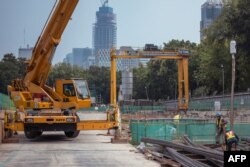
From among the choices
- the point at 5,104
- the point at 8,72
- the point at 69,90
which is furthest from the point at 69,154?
the point at 8,72

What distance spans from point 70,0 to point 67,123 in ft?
23.8

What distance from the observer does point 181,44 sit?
137125mm

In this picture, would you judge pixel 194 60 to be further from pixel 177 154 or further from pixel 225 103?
pixel 177 154

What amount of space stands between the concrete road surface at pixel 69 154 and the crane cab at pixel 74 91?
7.65 ft

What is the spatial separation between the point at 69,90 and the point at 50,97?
49.9 inches

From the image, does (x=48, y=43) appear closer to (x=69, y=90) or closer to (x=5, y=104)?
(x=69, y=90)

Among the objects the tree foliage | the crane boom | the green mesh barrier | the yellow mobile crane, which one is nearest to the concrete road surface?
the yellow mobile crane

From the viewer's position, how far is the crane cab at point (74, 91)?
106 ft

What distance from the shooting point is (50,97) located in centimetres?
3212

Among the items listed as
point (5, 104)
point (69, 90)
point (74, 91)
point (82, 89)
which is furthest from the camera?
point (5, 104)

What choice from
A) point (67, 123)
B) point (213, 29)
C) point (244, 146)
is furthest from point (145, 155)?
point (213, 29)

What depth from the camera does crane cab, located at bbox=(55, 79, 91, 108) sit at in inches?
1272

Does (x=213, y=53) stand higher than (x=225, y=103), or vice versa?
(x=213, y=53)

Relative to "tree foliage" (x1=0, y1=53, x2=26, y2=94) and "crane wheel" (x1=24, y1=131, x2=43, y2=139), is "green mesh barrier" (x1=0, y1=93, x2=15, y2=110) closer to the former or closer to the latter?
"crane wheel" (x1=24, y1=131, x2=43, y2=139)
